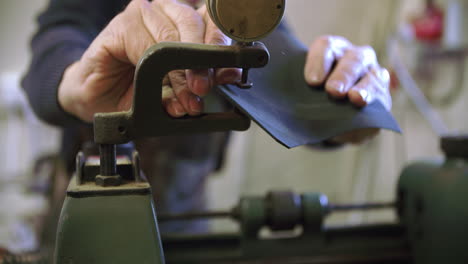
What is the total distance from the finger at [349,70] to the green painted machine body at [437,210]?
196 mm

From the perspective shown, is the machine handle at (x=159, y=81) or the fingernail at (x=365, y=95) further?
the fingernail at (x=365, y=95)

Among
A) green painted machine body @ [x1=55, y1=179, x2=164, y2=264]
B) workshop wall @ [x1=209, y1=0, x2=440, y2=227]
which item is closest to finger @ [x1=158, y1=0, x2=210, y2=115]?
green painted machine body @ [x1=55, y1=179, x2=164, y2=264]

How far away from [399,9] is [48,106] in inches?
54.4

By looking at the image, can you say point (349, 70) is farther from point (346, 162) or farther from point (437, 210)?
point (346, 162)

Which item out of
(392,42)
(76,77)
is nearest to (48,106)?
(76,77)

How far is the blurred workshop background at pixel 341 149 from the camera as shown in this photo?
133cm

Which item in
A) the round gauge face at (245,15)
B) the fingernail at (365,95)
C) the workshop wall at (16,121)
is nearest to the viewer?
the round gauge face at (245,15)

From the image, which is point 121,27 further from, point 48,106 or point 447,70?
point 447,70

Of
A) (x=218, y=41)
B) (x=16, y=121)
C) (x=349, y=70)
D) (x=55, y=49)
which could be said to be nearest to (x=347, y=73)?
(x=349, y=70)

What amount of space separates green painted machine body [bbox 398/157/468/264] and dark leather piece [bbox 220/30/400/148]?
0.19m

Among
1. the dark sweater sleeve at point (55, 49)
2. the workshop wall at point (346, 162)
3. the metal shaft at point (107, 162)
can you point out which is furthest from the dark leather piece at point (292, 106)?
the workshop wall at point (346, 162)

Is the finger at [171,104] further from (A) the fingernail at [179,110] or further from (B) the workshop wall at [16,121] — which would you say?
(B) the workshop wall at [16,121]

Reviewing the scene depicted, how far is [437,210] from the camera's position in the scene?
0.57 meters

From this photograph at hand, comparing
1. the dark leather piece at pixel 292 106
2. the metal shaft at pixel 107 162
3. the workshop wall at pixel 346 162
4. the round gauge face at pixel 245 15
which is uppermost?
the round gauge face at pixel 245 15
